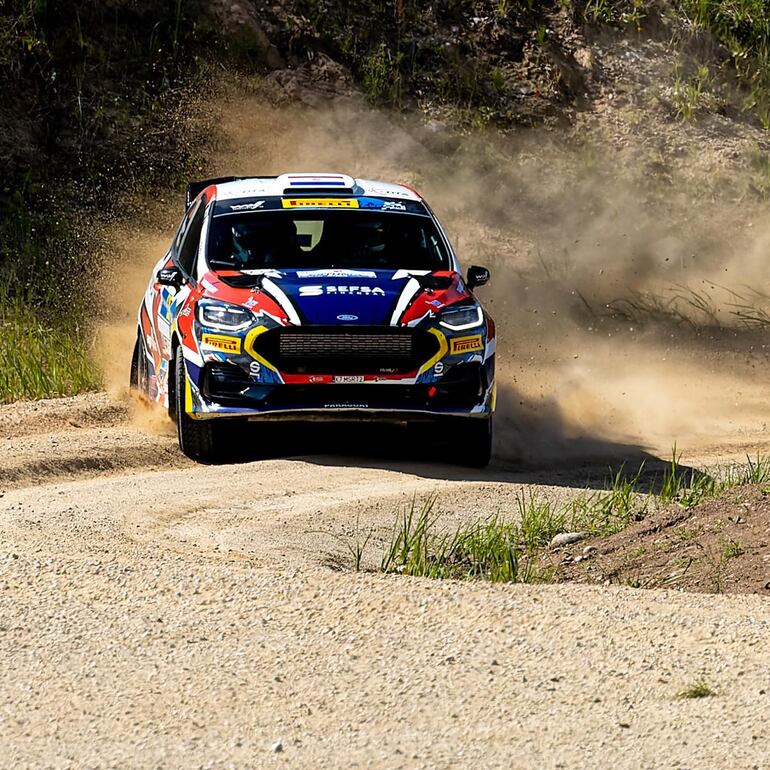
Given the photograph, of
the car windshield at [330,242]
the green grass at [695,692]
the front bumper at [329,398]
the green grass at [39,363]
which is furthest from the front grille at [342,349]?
the green grass at [695,692]

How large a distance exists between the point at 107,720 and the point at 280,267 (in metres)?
5.91

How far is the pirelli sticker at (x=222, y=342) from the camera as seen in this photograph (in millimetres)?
10203

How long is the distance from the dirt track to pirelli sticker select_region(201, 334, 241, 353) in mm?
2270

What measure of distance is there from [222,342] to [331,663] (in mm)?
4762

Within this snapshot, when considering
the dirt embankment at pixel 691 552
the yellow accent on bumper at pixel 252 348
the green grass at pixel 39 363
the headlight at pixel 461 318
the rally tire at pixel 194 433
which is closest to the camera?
the dirt embankment at pixel 691 552

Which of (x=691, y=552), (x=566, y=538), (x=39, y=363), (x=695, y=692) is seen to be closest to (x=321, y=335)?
(x=566, y=538)

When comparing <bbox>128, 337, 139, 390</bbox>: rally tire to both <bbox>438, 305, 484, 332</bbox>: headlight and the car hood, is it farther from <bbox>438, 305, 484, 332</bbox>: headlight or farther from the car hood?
<bbox>438, 305, 484, 332</bbox>: headlight

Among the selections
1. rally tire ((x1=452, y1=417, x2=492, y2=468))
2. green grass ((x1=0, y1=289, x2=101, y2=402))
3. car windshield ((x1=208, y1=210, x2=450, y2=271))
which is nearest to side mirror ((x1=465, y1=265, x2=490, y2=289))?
car windshield ((x1=208, y1=210, x2=450, y2=271))

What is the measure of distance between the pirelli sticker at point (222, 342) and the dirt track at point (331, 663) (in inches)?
89.4

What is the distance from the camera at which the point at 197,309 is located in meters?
10.5

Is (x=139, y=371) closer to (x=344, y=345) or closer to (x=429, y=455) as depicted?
(x=429, y=455)

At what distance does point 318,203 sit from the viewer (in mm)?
11469

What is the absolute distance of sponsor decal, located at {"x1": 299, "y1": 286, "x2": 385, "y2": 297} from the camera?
10312 millimetres

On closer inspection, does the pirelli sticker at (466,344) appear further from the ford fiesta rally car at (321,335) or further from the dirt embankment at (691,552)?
the dirt embankment at (691,552)
